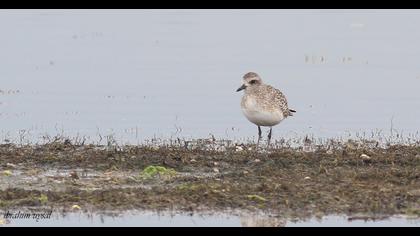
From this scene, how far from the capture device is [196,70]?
22906 millimetres

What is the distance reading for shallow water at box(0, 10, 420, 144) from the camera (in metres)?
17.7

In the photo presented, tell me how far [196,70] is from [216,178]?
416 inches

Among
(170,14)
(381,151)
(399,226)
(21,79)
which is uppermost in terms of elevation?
(170,14)

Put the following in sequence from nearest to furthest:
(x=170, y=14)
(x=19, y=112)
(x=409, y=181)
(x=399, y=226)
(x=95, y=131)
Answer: (x=399, y=226), (x=409, y=181), (x=95, y=131), (x=19, y=112), (x=170, y=14)

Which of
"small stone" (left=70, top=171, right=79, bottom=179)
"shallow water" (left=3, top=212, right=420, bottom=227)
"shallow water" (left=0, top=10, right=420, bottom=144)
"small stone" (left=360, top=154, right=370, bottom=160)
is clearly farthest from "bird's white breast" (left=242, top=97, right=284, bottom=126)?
"shallow water" (left=3, top=212, right=420, bottom=227)

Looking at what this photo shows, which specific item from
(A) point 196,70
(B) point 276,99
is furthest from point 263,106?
(A) point 196,70

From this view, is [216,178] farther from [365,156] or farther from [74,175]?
[365,156]

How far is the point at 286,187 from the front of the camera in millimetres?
11719

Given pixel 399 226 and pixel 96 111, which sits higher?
pixel 96 111

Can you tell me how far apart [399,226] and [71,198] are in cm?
325

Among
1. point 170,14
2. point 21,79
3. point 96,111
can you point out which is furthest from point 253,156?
point 170,14

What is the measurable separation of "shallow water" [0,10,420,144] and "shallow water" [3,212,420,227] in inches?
205

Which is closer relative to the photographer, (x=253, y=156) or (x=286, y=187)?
(x=286, y=187)
